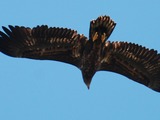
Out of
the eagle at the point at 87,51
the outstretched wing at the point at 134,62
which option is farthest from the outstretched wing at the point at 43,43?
the outstretched wing at the point at 134,62

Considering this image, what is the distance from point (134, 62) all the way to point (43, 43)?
121 inches

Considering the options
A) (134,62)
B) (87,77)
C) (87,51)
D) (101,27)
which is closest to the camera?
(101,27)

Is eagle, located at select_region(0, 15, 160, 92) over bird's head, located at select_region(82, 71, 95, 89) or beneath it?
over

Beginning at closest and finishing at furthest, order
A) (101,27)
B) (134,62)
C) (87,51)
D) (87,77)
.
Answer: (101,27)
(87,51)
(134,62)
(87,77)

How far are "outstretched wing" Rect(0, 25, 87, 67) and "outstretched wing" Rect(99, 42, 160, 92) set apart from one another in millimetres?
981

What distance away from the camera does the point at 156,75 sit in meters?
28.7

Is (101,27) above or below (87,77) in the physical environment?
above

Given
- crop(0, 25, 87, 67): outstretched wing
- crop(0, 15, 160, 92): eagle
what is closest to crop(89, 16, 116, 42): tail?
crop(0, 15, 160, 92): eagle

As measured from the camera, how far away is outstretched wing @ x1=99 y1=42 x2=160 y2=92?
28297mm

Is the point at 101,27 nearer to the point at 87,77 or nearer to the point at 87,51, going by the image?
the point at 87,51

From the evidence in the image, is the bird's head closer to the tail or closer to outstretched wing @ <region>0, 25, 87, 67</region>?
outstretched wing @ <region>0, 25, 87, 67</region>

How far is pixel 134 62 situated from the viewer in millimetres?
28688

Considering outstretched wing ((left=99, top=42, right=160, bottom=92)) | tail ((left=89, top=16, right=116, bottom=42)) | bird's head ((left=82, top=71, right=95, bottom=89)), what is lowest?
bird's head ((left=82, top=71, right=95, bottom=89))

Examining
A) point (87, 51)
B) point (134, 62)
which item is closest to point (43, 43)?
point (87, 51)
